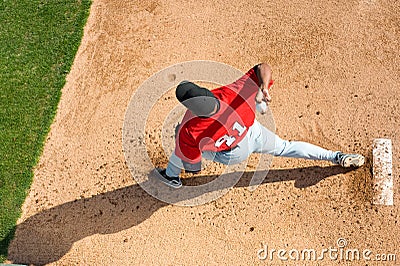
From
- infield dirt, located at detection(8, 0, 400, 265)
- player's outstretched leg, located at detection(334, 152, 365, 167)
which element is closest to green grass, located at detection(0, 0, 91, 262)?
infield dirt, located at detection(8, 0, 400, 265)

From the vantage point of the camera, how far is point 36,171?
230 inches

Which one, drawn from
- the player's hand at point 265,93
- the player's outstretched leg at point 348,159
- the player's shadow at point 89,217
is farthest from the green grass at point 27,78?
the player's outstretched leg at point 348,159

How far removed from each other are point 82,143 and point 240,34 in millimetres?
2636

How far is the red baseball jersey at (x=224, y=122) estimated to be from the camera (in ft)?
14.2

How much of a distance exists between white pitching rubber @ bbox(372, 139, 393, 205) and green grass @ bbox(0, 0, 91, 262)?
13.8ft

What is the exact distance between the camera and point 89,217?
552 centimetres

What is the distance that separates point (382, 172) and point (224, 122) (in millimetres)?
2320

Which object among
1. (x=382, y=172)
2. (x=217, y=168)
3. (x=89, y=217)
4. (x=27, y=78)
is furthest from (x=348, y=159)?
(x=27, y=78)

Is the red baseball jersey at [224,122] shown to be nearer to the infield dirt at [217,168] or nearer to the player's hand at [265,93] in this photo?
the player's hand at [265,93]

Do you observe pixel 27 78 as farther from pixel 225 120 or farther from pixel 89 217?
pixel 225 120

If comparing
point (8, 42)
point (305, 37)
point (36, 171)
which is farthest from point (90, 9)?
point (305, 37)

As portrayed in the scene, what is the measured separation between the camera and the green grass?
5809mm

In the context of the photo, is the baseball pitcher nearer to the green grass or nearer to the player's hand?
the player's hand

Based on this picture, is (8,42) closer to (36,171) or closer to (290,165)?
(36,171)
